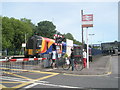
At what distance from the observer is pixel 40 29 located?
7381cm

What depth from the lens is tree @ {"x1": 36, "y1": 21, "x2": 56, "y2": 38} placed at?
7281 cm

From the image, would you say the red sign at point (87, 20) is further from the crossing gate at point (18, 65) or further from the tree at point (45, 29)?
the tree at point (45, 29)

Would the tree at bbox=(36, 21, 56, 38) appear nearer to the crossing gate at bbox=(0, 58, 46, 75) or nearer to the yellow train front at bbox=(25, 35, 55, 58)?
the yellow train front at bbox=(25, 35, 55, 58)

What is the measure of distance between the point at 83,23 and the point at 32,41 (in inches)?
353

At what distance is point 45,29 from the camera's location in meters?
73.1

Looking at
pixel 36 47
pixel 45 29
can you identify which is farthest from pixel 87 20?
pixel 45 29

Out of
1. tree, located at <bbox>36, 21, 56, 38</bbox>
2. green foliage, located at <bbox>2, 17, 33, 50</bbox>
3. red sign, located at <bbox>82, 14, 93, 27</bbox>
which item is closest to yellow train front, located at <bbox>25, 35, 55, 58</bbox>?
red sign, located at <bbox>82, 14, 93, 27</bbox>

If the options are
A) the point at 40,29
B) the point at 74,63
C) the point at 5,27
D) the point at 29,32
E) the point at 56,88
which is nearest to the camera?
the point at 56,88

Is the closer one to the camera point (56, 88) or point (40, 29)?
point (56, 88)

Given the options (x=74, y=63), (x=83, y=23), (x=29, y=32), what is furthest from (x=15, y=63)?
(x=29, y=32)

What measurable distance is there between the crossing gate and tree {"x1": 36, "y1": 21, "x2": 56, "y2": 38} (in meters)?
58.5

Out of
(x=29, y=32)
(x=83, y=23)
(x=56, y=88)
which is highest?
(x=29, y=32)

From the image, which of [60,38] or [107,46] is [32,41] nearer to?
[60,38]

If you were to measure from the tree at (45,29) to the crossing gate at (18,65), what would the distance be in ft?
192
